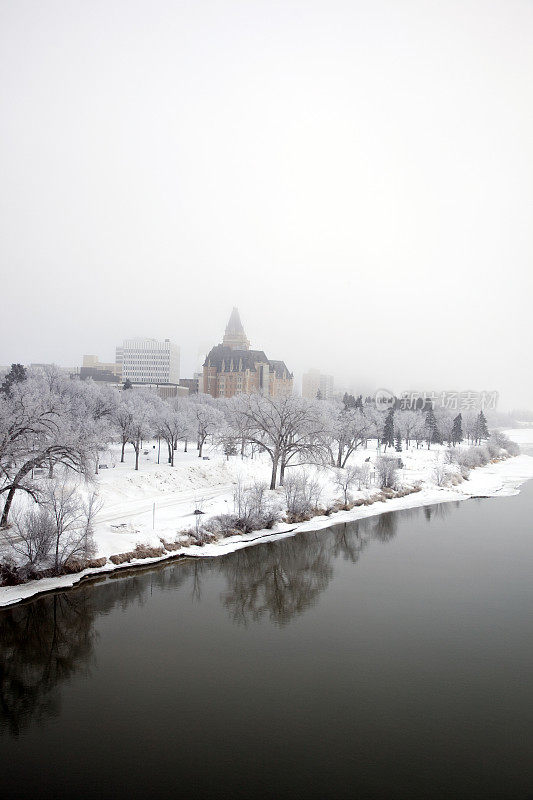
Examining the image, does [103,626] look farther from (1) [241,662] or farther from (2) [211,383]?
(2) [211,383]

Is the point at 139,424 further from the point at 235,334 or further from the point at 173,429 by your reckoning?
the point at 235,334

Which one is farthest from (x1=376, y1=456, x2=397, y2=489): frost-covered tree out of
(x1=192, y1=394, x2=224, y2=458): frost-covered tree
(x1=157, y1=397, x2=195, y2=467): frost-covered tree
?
(x1=157, y1=397, x2=195, y2=467): frost-covered tree

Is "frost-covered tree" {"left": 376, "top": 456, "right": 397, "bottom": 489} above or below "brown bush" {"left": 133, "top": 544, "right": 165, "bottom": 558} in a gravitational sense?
above

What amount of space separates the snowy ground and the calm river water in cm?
193

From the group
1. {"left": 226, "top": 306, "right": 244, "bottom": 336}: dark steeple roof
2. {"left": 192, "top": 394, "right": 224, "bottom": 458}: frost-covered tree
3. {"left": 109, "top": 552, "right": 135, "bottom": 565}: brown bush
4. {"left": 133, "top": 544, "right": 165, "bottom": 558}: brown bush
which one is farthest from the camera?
{"left": 226, "top": 306, "right": 244, "bottom": 336}: dark steeple roof

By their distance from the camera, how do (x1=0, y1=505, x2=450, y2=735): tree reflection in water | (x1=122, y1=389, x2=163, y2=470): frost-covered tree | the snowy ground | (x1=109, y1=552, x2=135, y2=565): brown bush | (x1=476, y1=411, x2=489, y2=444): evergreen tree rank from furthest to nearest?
(x1=476, y1=411, x2=489, y2=444): evergreen tree < (x1=122, y1=389, x2=163, y2=470): frost-covered tree < the snowy ground < (x1=109, y1=552, x2=135, y2=565): brown bush < (x1=0, y1=505, x2=450, y2=735): tree reflection in water

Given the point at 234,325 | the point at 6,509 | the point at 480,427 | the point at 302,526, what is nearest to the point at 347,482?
the point at 302,526

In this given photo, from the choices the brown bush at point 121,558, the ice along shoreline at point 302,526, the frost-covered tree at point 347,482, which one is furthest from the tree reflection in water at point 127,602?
the frost-covered tree at point 347,482

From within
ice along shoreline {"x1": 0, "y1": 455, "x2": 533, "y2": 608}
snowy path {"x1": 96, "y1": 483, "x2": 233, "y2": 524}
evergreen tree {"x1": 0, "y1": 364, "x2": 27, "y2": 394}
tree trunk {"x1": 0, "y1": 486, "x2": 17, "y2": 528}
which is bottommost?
ice along shoreline {"x1": 0, "y1": 455, "x2": 533, "y2": 608}

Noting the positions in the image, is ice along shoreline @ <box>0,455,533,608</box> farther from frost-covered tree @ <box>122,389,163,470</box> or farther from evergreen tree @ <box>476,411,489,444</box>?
evergreen tree @ <box>476,411,489,444</box>

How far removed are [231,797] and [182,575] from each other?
11.5 metres

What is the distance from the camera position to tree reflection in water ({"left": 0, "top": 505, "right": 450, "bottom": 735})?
12.6m

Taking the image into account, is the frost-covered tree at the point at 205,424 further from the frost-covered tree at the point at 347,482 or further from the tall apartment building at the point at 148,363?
the tall apartment building at the point at 148,363

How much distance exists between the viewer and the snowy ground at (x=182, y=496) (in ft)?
73.7
